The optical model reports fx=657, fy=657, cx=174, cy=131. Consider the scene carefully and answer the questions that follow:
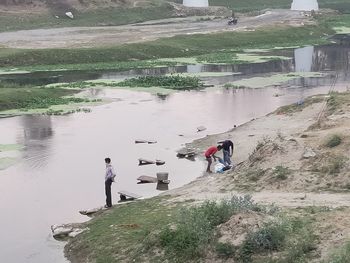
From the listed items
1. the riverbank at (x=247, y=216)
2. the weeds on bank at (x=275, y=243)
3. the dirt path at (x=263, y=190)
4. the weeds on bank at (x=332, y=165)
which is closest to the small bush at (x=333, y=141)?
the riverbank at (x=247, y=216)

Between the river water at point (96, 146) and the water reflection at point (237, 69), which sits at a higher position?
the water reflection at point (237, 69)

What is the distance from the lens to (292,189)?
907 inches

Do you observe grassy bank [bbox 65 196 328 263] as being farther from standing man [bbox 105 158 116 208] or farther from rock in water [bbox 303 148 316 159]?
rock in water [bbox 303 148 316 159]

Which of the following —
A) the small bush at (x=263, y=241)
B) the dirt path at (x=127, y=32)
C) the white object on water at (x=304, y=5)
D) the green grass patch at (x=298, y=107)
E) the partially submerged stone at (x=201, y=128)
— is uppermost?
the white object on water at (x=304, y=5)

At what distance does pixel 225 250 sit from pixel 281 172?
778cm

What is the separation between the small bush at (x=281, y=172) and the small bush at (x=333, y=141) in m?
2.68

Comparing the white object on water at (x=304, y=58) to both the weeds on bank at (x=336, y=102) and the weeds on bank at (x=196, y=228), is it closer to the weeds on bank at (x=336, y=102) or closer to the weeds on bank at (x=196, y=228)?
the weeds on bank at (x=336, y=102)

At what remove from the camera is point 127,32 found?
8869 cm

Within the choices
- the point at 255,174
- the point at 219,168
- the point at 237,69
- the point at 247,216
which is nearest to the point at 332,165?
the point at 255,174

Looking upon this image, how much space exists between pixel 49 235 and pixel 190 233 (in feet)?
21.7

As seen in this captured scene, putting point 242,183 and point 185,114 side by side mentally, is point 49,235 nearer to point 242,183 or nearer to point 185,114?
point 242,183

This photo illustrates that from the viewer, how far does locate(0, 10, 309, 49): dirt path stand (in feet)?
255

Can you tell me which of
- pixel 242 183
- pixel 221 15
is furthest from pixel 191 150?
pixel 221 15

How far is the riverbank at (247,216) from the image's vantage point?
1695 cm
